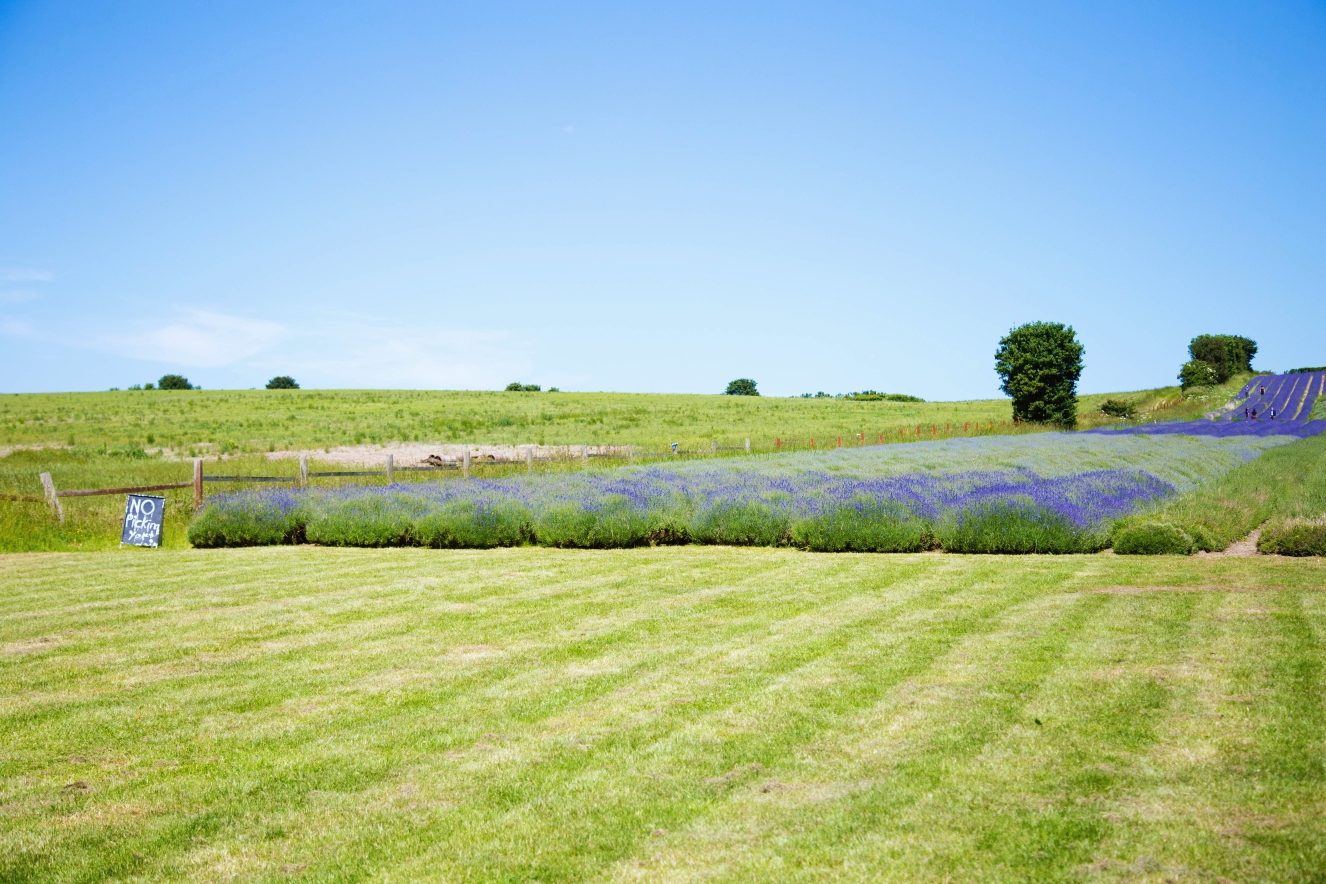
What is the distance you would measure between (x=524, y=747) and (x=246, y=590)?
7220 mm

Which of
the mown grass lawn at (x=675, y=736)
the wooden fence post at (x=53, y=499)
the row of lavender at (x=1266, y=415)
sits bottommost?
the mown grass lawn at (x=675, y=736)

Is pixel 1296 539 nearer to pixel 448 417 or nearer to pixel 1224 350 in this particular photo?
pixel 448 417

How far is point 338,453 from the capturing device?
4006 cm

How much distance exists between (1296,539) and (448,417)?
174 feet

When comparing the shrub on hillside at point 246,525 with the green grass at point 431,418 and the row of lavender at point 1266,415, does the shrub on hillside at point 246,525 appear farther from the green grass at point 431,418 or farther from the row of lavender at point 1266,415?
the row of lavender at point 1266,415

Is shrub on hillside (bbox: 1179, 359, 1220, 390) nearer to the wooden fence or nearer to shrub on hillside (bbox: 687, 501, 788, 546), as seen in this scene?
the wooden fence

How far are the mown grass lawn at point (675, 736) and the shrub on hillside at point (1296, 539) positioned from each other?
281cm

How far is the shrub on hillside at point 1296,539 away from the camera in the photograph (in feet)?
41.8

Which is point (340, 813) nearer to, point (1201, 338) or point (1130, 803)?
point (1130, 803)

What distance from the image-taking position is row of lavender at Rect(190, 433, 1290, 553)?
1424 cm

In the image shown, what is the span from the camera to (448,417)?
60.4 meters

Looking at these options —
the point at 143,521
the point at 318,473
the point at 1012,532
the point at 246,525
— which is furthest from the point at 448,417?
the point at 1012,532

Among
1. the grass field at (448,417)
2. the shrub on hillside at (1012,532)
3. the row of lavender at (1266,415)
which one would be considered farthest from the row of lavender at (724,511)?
the row of lavender at (1266,415)

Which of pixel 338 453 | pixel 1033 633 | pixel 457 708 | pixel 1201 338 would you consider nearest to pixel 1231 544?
pixel 1033 633
